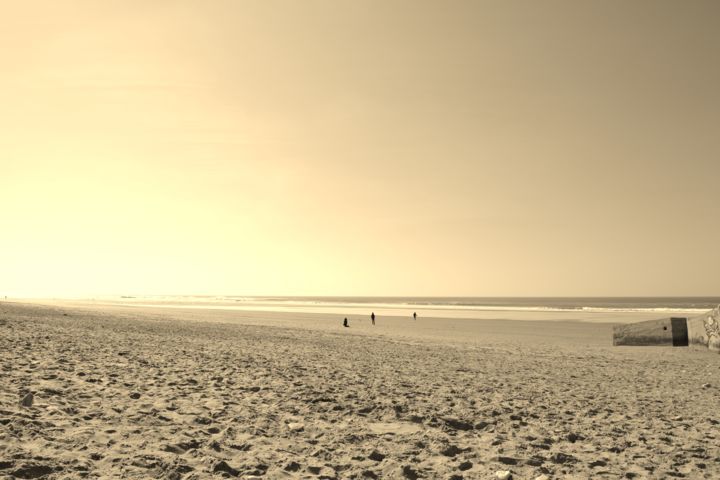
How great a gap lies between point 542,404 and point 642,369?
25.4 feet

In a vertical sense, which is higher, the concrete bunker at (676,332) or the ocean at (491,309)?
the concrete bunker at (676,332)

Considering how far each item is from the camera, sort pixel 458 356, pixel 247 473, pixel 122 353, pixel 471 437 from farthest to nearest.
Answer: pixel 458 356 < pixel 122 353 < pixel 471 437 < pixel 247 473

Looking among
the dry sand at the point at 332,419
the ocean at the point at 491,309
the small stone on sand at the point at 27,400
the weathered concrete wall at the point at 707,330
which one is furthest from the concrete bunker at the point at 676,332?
the ocean at the point at 491,309

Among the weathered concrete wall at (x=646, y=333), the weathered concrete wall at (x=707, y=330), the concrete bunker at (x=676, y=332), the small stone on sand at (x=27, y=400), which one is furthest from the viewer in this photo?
the weathered concrete wall at (x=646, y=333)

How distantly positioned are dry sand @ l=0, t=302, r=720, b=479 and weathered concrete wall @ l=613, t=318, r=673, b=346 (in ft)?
31.7

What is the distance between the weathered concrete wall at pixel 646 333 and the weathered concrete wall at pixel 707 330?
91 centimetres

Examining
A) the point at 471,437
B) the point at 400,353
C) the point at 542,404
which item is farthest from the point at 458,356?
the point at 471,437

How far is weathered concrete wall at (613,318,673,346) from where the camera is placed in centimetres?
2142

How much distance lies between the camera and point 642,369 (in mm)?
14430

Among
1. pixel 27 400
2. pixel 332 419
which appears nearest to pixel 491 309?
pixel 332 419

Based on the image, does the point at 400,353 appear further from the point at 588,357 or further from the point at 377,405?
the point at 377,405

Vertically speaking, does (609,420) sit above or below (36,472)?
below

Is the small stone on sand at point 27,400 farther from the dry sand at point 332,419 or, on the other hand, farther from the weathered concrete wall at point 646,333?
the weathered concrete wall at point 646,333

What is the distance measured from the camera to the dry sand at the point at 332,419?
5309 millimetres
